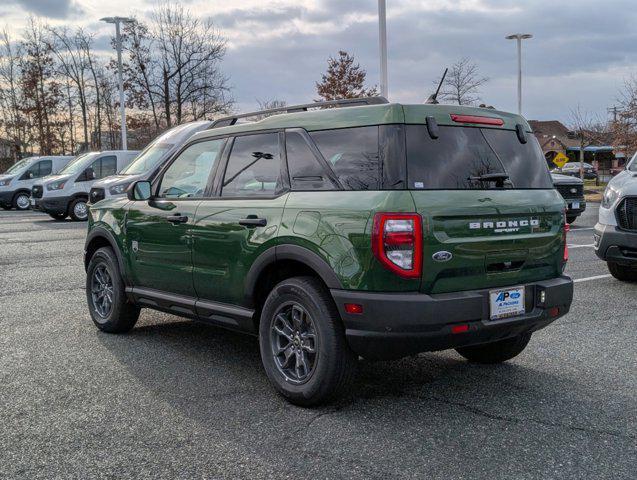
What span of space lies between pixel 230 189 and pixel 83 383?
1696 mm

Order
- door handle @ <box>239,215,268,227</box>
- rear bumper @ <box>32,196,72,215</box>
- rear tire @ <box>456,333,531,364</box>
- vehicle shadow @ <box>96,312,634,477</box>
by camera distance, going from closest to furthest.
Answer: vehicle shadow @ <box>96,312,634,477</box>, door handle @ <box>239,215,268,227</box>, rear tire @ <box>456,333,531,364</box>, rear bumper @ <box>32,196,72,215</box>

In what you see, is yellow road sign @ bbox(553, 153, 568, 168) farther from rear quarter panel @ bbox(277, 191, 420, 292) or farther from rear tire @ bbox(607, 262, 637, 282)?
rear quarter panel @ bbox(277, 191, 420, 292)

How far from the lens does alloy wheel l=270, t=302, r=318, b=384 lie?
167 inches

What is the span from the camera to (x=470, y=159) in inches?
167

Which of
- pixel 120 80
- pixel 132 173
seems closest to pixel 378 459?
pixel 132 173

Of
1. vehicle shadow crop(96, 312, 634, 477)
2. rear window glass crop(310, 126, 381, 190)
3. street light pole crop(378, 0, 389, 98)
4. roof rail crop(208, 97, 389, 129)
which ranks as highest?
street light pole crop(378, 0, 389, 98)

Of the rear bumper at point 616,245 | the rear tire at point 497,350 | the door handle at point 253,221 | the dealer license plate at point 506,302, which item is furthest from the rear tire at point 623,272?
the door handle at point 253,221

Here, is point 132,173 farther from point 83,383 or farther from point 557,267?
point 557,267

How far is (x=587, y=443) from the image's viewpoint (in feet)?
Answer: 12.0

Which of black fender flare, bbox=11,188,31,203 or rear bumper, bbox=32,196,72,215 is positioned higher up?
black fender flare, bbox=11,188,31,203

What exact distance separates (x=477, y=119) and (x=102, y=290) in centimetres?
389

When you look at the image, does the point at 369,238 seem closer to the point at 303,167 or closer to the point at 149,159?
the point at 303,167

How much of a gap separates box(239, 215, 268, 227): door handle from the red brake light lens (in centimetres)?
137

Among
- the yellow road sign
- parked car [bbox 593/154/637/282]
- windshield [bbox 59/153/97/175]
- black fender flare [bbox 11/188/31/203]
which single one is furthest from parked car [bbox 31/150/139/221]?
the yellow road sign
